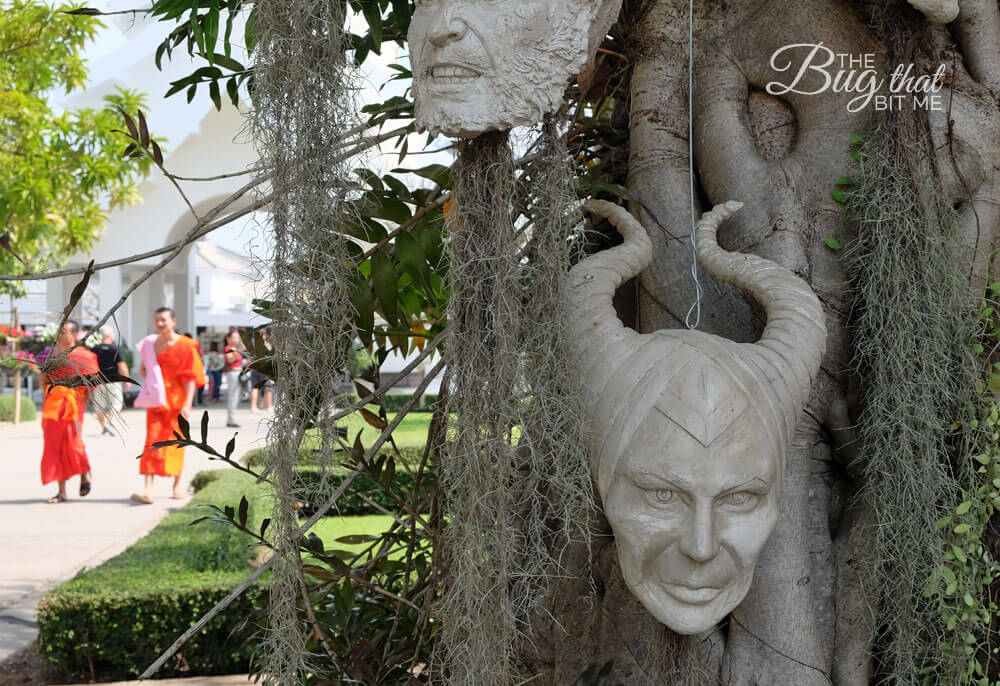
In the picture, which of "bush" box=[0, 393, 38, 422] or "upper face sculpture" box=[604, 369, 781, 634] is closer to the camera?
"upper face sculpture" box=[604, 369, 781, 634]

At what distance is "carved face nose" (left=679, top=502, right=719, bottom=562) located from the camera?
5.16ft

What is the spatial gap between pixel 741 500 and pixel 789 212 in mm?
823

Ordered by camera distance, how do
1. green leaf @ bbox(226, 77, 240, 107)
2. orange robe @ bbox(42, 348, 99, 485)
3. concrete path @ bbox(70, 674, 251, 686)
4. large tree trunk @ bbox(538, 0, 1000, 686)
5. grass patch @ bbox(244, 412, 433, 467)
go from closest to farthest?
grass patch @ bbox(244, 412, 433, 467) < large tree trunk @ bbox(538, 0, 1000, 686) < green leaf @ bbox(226, 77, 240, 107) < concrete path @ bbox(70, 674, 251, 686) < orange robe @ bbox(42, 348, 99, 485)

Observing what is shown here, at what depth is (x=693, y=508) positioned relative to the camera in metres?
1.59

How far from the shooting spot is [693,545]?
1574 millimetres

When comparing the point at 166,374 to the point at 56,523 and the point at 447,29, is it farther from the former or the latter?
the point at 447,29

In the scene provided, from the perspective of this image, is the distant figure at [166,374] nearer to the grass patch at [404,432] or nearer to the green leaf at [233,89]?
the grass patch at [404,432]

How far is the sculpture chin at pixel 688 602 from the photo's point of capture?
1639mm

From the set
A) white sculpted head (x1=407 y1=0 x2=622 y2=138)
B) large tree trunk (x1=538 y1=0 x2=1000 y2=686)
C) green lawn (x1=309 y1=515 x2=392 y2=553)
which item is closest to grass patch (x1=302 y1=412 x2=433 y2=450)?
green lawn (x1=309 y1=515 x2=392 y2=553)

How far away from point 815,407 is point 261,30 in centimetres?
143

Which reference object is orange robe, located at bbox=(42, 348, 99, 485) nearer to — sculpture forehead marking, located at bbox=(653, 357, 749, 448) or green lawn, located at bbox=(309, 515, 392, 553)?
green lawn, located at bbox=(309, 515, 392, 553)

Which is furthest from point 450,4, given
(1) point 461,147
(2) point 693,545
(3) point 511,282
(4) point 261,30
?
(2) point 693,545

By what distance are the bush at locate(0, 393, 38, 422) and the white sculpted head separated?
52.2 ft

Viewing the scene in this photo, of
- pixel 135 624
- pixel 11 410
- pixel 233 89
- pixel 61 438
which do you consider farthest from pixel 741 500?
pixel 11 410
